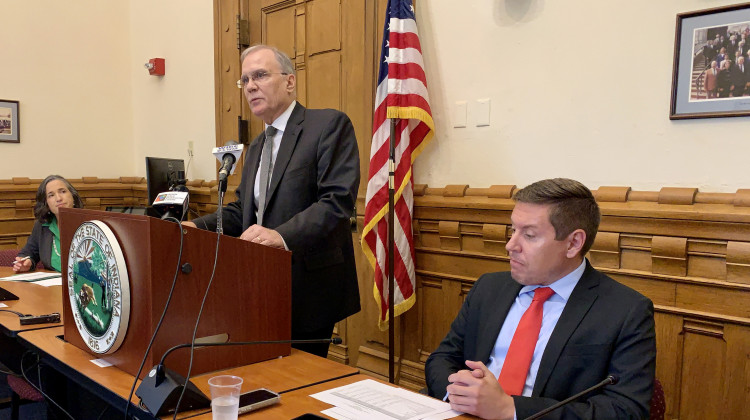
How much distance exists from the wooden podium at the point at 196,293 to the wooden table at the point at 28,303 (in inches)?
13.7

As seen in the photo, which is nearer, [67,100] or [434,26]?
[434,26]

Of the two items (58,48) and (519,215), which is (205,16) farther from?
(519,215)

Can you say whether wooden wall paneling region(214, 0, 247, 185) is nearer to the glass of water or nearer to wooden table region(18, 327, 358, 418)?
wooden table region(18, 327, 358, 418)

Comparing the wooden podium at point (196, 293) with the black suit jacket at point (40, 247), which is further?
the black suit jacket at point (40, 247)

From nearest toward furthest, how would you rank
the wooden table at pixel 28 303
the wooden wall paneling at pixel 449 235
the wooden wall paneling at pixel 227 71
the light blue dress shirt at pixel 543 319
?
1. the light blue dress shirt at pixel 543 319
2. the wooden table at pixel 28 303
3. the wooden wall paneling at pixel 449 235
4. the wooden wall paneling at pixel 227 71

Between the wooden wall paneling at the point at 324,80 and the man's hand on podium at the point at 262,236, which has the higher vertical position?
the wooden wall paneling at the point at 324,80

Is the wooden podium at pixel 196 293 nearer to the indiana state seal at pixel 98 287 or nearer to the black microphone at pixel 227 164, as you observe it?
the indiana state seal at pixel 98 287

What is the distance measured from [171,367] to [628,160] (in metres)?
2.02

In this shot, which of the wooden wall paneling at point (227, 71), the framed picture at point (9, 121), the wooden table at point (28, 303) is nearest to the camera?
the wooden table at point (28, 303)

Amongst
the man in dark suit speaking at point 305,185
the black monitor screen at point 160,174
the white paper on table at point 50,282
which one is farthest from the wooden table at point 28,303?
the black monitor screen at point 160,174

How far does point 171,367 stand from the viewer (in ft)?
4.43

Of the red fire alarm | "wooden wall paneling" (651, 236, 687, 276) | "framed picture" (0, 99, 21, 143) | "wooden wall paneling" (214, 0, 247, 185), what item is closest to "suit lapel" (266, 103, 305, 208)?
"wooden wall paneling" (651, 236, 687, 276)

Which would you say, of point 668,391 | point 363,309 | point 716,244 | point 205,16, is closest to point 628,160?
point 716,244

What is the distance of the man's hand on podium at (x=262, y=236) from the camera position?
1.62 m
